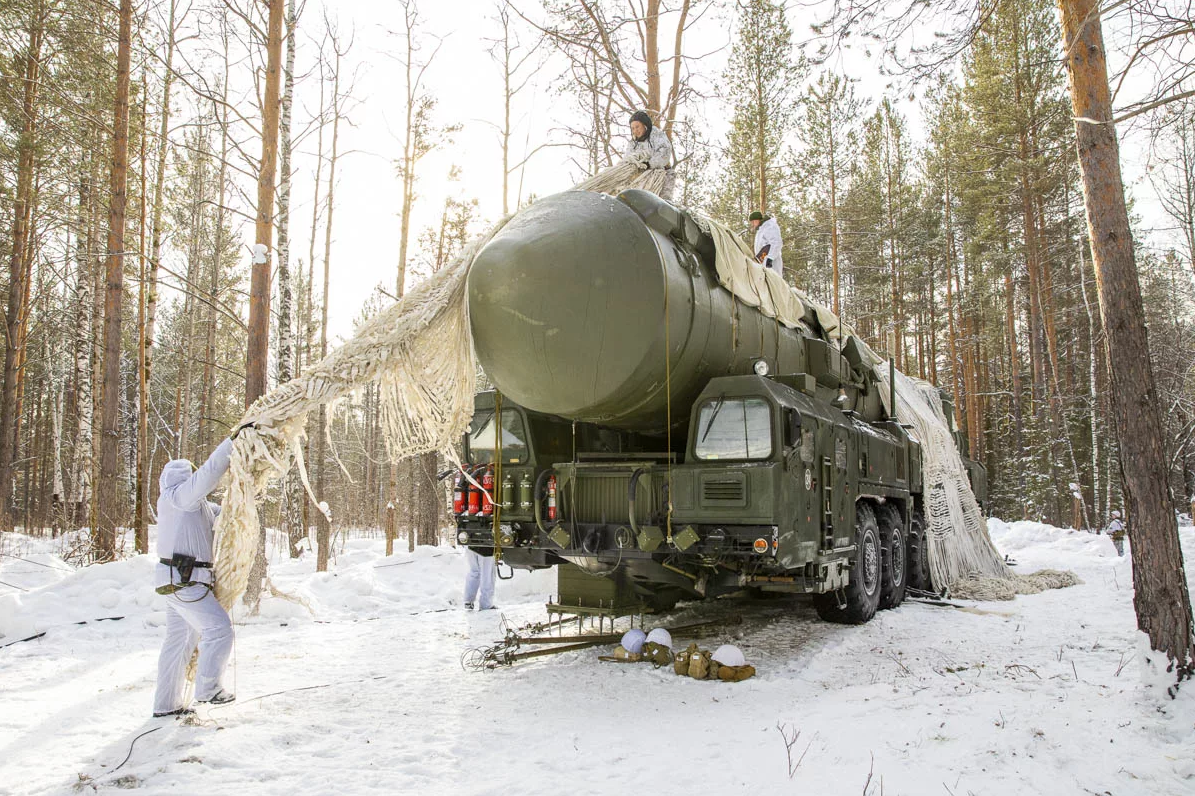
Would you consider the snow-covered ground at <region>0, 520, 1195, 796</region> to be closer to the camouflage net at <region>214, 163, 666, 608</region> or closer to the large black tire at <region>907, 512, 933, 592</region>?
the camouflage net at <region>214, 163, 666, 608</region>

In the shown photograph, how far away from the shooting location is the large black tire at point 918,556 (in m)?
9.46

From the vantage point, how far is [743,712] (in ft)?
15.2

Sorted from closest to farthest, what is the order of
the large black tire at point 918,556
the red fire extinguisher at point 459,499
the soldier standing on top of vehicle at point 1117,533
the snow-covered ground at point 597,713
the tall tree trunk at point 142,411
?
the snow-covered ground at point 597,713 → the red fire extinguisher at point 459,499 → the large black tire at point 918,556 → the tall tree trunk at point 142,411 → the soldier standing on top of vehicle at point 1117,533

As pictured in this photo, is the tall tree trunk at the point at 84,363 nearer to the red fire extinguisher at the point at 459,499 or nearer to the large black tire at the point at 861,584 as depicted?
the red fire extinguisher at the point at 459,499

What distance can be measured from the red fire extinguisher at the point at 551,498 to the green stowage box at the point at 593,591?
0.75 metres

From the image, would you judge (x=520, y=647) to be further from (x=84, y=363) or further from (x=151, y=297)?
(x=84, y=363)

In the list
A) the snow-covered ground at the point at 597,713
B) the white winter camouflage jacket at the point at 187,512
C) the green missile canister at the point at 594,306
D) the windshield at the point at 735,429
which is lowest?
the snow-covered ground at the point at 597,713

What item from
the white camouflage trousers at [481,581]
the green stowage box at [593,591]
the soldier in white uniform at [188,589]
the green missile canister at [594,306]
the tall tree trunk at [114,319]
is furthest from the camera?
the tall tree trunk at [114,319]

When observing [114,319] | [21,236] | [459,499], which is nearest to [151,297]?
[114,319]

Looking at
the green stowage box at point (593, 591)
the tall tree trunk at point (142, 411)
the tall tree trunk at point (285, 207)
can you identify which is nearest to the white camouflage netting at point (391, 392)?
the green stowage box at point (593, 591)

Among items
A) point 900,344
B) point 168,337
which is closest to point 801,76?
point 900,344

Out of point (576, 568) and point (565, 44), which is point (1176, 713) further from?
point (565, 44)

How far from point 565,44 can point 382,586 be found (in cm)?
890

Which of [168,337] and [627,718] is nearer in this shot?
[627,718]
